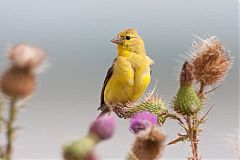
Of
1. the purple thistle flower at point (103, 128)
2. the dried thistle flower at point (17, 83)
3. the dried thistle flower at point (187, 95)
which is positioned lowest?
the dried thistle flower at point (187, 95)

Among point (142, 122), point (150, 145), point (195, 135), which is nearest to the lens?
point (150, 145)

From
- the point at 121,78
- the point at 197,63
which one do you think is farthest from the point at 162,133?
the point at 121,78

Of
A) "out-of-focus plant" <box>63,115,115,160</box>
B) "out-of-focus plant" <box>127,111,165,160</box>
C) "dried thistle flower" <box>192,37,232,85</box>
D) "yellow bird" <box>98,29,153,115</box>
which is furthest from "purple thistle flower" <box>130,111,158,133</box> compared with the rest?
"yellow bird" <box>98,29,153,115</box>

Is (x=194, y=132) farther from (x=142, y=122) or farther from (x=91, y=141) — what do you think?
(x=91, y=141)

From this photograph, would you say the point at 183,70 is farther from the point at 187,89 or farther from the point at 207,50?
the point at 207,50

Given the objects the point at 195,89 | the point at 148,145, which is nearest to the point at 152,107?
the point at 195,89

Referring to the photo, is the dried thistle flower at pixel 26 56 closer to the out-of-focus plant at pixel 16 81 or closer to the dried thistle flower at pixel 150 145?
the out-of-focus plant at pixel 16 81

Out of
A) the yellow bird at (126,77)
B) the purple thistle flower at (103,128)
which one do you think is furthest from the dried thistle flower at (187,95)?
the yellow bird at (126,77)
